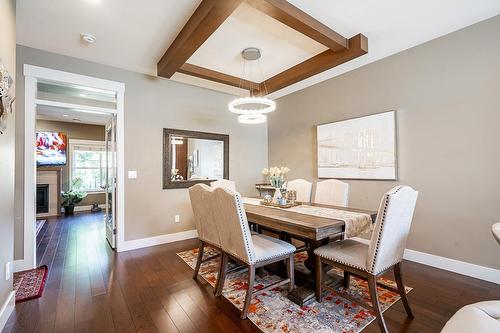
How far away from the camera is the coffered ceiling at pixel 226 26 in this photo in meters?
2.21

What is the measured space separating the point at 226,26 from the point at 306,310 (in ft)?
9.48

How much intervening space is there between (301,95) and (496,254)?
3425 millimetres

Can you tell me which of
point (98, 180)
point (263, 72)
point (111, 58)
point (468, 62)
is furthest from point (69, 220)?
point (468, 62)

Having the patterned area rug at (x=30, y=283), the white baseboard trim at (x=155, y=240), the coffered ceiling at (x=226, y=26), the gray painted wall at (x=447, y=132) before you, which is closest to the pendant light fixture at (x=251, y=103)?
the coffered ceiling at (x=226, y=26)

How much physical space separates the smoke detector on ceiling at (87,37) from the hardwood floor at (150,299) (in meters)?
2.68

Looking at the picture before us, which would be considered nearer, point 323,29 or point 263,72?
point 323,29

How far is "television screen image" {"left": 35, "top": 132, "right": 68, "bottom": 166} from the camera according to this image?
605 centimetres

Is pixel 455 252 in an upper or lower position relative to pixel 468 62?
lower

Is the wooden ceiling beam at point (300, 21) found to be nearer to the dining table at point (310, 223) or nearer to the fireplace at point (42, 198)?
the dining table at point (310, 223)

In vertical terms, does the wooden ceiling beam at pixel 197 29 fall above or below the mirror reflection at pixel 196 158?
above

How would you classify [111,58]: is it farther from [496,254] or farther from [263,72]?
[496,254]

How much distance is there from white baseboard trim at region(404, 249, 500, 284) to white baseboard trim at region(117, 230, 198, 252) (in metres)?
3.28

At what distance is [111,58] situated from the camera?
3.14 meters

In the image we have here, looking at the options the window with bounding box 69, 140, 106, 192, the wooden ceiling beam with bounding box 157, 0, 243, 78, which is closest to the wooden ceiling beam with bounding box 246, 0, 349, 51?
the wooden ceiling beam with bounding box 157, 0, 243, 78
